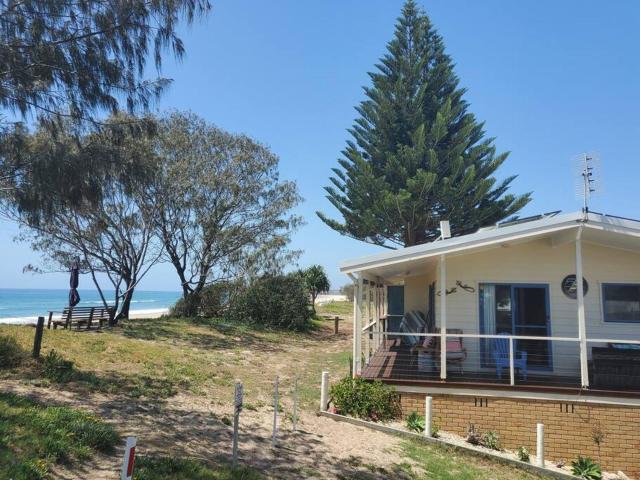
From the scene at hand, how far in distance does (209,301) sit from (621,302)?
18872 mm

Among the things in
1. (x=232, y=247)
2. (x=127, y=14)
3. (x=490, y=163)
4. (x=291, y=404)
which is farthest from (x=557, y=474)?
(x=490, y=163)

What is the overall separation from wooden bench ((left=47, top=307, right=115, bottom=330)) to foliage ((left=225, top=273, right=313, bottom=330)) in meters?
6.66

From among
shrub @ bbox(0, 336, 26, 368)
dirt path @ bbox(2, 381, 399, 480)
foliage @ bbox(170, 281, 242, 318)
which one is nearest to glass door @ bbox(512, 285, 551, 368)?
dirt path @ bbox(2, 381, 399, 480)

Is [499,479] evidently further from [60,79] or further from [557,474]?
[60,79]

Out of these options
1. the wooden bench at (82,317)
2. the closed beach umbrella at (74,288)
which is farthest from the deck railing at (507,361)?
the closed beach umbrella at (74,288)

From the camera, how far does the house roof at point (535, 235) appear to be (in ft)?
27.3

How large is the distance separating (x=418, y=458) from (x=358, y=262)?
372cm

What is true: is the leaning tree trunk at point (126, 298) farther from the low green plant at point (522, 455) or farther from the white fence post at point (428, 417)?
the low green plant at point (522, 455)

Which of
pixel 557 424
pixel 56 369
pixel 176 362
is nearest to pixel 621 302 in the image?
pixel 557 424

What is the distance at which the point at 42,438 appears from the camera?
4.77 metres

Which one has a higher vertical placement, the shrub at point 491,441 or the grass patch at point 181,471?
the grass patch at point 181,471

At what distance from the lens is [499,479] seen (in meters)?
6.50

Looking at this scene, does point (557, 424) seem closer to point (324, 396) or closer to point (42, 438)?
point (324, 396)

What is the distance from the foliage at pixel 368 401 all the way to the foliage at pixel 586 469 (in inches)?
116
